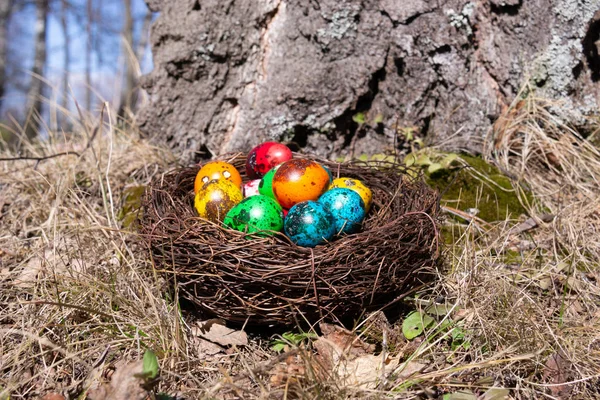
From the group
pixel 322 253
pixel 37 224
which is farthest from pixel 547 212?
pixel 37 224

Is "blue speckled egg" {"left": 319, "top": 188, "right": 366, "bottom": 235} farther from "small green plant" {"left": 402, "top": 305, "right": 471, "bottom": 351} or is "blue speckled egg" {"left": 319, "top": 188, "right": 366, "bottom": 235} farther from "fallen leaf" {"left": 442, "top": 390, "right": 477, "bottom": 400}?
"fallen leaf" {"left": 442, "top": 390, "right": 477, "bottom": 400}

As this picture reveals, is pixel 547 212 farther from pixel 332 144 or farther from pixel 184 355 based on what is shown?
pixel 184 355

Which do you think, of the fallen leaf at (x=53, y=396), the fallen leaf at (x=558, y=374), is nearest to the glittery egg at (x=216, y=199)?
the fallen leaf at (x=53, y=396)

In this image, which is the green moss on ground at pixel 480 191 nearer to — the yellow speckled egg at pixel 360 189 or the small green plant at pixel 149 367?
the yellow speckled egg at pixel 360 189

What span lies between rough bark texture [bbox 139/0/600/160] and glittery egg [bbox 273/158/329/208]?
1036 millimetres

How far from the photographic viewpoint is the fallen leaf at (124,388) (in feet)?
5.30

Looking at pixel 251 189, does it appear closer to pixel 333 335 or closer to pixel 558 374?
pixel 333 335

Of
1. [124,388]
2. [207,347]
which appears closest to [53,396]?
[124,388]

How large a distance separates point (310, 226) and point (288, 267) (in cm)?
28

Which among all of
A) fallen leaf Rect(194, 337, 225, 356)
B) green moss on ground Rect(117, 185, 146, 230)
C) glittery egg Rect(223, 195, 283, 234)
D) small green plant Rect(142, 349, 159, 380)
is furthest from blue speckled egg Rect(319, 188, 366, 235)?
green moss on ground Rect(117, 185, 146, 230)

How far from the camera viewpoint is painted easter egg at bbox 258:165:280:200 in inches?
98.0

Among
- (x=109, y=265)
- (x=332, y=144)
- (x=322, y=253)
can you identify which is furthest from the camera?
(x=332, y=144)

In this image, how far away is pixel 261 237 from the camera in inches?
81.1

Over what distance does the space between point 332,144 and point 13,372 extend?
7.72ft
